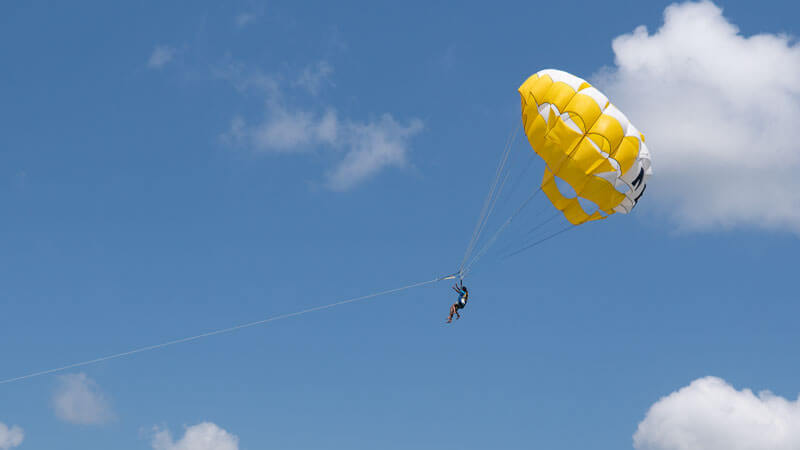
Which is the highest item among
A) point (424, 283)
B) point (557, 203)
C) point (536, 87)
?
point (536, 87)

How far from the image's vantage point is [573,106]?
37562mm

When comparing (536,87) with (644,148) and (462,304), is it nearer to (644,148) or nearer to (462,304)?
(644,148)

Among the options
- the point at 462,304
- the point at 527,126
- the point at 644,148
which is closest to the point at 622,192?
the point at 644,148

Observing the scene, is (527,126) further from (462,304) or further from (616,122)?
(462,304)

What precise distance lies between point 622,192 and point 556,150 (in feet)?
9.07

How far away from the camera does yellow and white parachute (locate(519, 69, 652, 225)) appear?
37344mm

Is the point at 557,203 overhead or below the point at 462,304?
overhead

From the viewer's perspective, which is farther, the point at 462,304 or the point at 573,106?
the point at 462,304

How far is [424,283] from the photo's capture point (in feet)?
128

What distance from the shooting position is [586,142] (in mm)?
37438

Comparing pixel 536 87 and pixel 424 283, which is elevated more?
pixel 536 87

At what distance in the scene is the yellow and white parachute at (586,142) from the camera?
37344 mm

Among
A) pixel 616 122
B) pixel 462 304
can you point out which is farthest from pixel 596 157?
pixel 462 304

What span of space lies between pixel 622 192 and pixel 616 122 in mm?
2631
